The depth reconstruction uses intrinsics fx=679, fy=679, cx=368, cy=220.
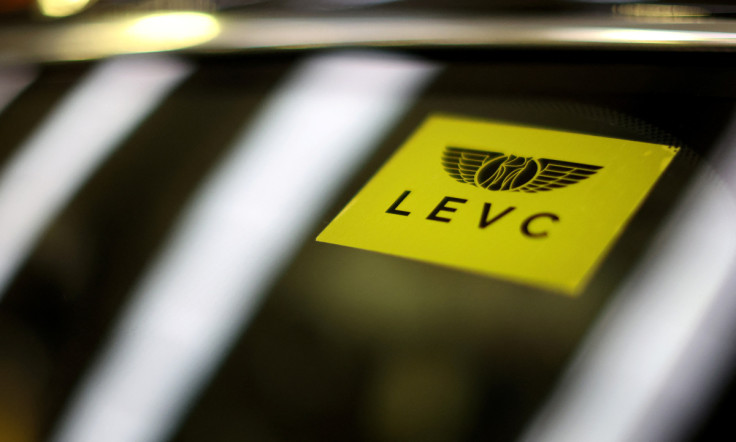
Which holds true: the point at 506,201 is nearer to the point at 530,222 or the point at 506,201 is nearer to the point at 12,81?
the point at 530,222

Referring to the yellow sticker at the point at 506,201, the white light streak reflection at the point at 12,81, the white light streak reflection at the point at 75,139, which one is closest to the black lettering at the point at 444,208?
the yellow sticker at the point at 506,201

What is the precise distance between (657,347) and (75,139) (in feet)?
2.40

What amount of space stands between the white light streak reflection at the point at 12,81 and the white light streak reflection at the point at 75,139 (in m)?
0.07

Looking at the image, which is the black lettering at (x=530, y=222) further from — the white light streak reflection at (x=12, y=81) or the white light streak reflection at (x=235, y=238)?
the white light streak reflection at (x=12, y=81)

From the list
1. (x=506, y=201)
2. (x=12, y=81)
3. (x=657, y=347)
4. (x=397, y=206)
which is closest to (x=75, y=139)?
(x=12, y=81)

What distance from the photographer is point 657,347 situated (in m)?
0.53

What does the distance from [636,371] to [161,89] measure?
67 cm

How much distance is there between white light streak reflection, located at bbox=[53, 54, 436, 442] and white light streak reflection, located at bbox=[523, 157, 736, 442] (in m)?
0.30

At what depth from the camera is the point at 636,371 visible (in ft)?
1.70

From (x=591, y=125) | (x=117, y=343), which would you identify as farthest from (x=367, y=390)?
A: (x=591, y=125)

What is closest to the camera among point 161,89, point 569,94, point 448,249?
point 448,249

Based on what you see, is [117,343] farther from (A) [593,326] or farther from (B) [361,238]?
(A) [593,326]

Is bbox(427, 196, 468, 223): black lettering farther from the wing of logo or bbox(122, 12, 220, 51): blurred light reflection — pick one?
bbox(122, 12, 220, 51): blurred light reflection

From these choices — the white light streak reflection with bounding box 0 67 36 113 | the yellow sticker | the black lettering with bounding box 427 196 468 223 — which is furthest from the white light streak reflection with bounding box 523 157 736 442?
the white light streak reflection with bounding box 0 67 36 113
